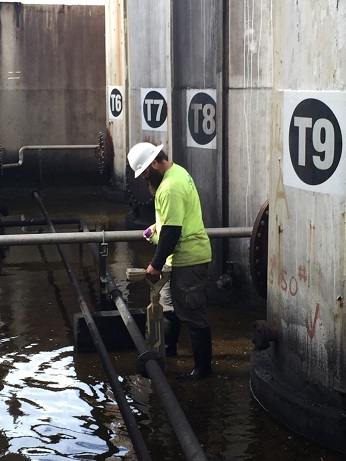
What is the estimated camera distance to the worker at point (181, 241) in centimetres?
600

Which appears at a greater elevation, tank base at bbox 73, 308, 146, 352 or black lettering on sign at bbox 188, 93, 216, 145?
black lettering on sign at bbox 188, 93, 216, 145

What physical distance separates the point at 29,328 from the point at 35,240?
3.32 ft

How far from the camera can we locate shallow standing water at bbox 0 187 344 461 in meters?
5.13

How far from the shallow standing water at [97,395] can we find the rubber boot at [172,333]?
0.08 metres

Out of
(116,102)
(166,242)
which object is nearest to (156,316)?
(166,242)

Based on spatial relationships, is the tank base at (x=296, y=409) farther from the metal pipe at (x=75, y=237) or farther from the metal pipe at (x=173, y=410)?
the metal pipe at (x=75, y=237)

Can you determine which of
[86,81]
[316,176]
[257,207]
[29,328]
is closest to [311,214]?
[316,176]

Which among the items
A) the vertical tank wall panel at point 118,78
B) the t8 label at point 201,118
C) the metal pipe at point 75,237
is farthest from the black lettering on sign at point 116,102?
the metal pipe at point 75,237

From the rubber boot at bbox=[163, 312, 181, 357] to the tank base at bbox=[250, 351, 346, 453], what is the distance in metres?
0.98

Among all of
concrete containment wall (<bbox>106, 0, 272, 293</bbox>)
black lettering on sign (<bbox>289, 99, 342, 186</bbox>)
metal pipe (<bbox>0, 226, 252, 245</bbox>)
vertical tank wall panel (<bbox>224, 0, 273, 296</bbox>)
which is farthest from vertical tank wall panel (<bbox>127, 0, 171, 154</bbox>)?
black lettering on sign (<bbox>289, 99, 342, 186</bbox>)

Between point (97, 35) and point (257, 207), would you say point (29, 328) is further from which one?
point (97, 35)

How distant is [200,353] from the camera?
6258mm

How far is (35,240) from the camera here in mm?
6852

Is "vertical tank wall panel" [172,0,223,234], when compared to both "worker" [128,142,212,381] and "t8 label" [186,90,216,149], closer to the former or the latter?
"t8 label" [186,90,216,149]
